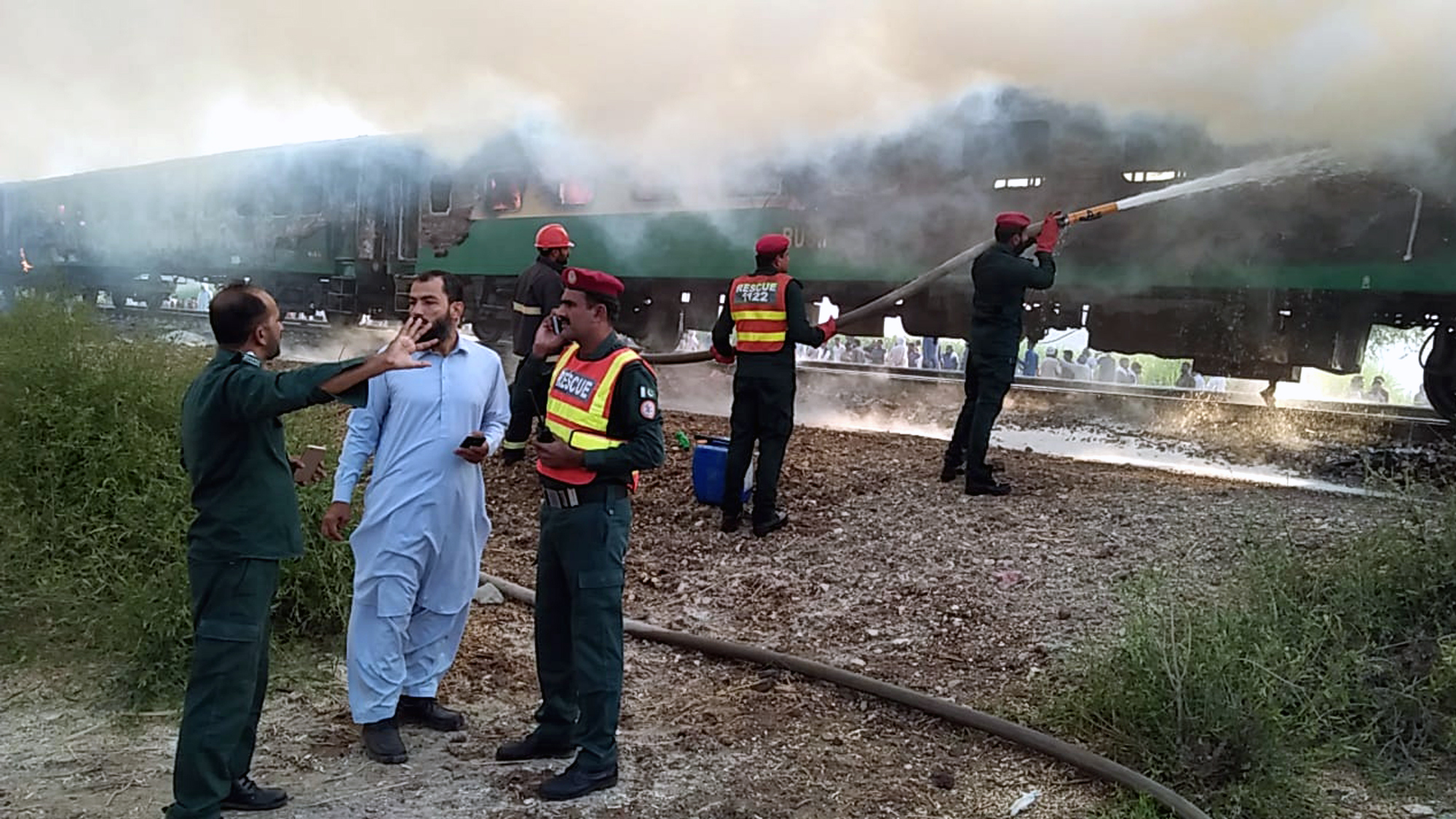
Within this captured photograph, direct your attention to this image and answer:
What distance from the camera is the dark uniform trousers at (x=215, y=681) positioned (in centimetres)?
276

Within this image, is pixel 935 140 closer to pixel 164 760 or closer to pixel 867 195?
pixel 867 195

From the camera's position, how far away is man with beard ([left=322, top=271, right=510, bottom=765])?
342 cm

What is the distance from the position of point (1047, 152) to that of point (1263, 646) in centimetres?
719

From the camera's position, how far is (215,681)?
2.77 m

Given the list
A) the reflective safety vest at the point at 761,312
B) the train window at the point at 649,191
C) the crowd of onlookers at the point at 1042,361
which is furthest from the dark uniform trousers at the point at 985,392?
the crowd of onlookers at the point at 1042,361

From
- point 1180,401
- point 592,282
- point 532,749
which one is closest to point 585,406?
point 592,282

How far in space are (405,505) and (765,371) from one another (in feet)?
9.39

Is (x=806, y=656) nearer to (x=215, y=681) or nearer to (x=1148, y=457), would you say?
(x=215, y=681)

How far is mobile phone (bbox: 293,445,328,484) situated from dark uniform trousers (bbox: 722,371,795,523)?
293cm

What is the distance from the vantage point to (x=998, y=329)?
649 cm

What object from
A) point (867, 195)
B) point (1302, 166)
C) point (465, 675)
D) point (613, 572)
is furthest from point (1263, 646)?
A: point (867, 195)

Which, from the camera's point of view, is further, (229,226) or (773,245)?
(229,226)


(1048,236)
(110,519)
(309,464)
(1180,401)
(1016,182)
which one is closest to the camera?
(309,464)

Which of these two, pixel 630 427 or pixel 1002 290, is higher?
pixel 1002 290
